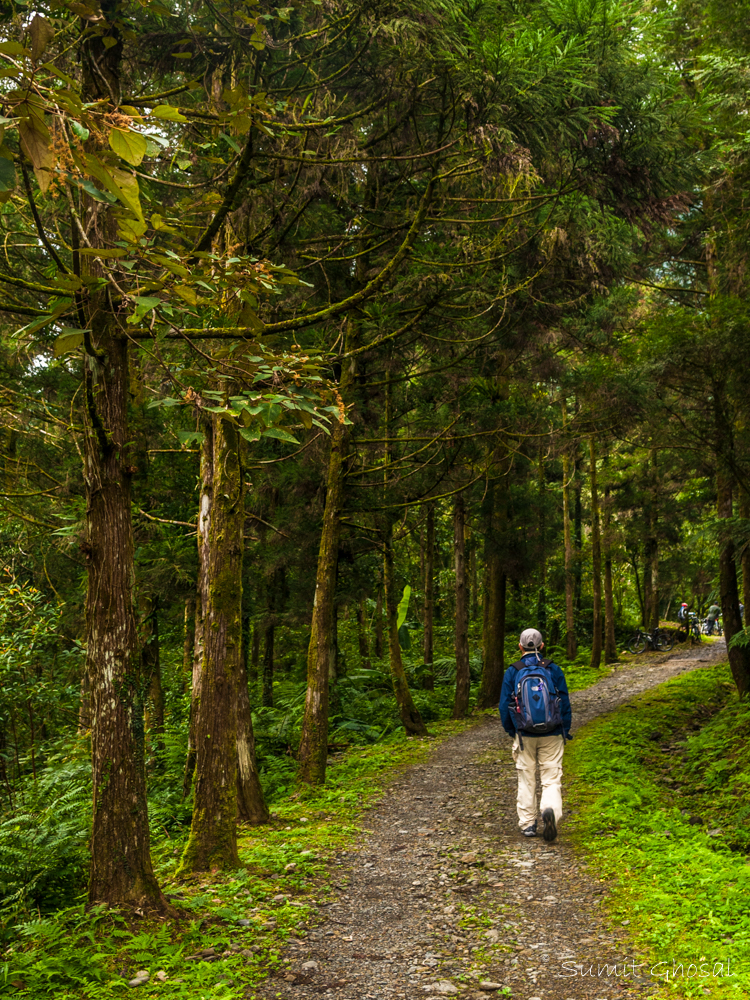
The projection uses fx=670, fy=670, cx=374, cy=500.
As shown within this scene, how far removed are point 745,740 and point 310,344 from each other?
28.9ft

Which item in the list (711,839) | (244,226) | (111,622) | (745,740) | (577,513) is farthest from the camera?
(577,513)

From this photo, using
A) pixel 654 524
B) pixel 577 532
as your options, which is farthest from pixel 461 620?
pixel 577 532

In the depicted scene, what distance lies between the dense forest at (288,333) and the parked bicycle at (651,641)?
35.0 ft

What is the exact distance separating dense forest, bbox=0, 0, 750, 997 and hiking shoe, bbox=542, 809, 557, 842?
9.71 feet

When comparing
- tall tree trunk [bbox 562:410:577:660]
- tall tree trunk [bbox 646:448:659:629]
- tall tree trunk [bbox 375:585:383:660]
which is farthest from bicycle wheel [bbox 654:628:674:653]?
tall tree trunk [bbox 375:585:383:660]

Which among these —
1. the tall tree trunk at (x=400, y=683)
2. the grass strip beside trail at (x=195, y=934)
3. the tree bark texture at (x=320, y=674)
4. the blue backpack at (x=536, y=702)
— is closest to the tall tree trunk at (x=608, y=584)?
the tall tree trunk at (x=400, y=683)

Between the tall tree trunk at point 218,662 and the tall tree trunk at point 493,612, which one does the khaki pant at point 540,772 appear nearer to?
→ the tall tree trunk at point 218,662

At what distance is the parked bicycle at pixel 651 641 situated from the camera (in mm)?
25500

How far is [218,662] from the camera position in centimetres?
594

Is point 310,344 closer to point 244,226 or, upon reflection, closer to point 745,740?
point 244,226

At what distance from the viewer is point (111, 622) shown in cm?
442

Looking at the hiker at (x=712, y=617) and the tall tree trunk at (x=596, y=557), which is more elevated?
the tall tree trunk at (x=596, y=557)

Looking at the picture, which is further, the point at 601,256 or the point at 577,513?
the point at 577,513

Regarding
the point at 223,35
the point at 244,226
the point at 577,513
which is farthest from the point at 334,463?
the point at 577,513
